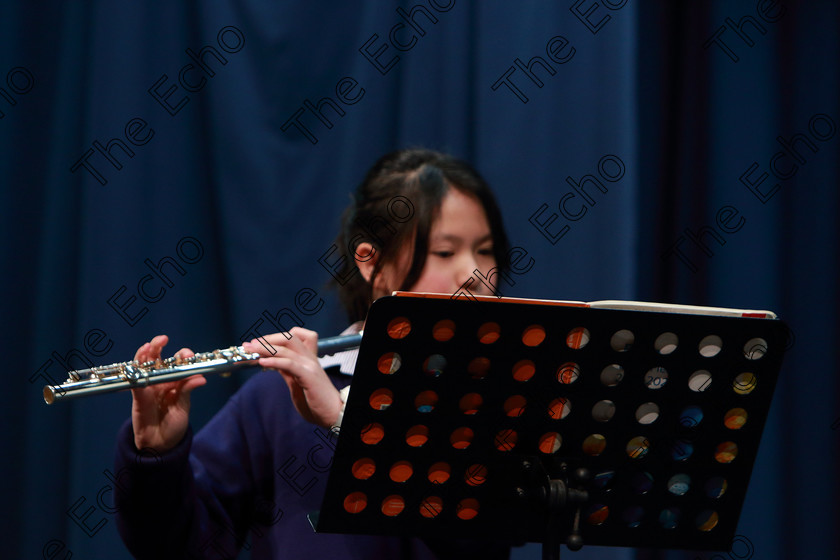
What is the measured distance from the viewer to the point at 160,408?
1.07 metres

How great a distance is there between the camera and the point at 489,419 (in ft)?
2.84

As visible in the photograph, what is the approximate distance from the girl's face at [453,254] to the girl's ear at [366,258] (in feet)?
0.14

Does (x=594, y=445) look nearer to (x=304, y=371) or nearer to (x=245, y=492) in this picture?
(x=304, y=371)

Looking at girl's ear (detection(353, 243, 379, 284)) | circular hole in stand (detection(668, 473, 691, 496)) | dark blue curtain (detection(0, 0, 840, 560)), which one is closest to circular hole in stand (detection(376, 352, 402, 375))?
circular hole in stand (detection(668, 473, 691, 496))

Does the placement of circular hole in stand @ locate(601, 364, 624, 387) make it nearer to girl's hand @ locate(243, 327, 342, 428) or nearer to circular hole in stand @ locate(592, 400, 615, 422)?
circular hole in stand @ locate(592, 400, 615, 422)

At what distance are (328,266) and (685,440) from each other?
901mm

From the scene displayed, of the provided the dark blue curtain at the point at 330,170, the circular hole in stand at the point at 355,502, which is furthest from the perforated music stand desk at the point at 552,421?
the dark blue curtain at the point at 330,170

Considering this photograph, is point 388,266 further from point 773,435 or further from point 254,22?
point 773,435

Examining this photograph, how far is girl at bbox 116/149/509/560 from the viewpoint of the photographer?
3.41ft

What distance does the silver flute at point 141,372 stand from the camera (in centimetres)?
99

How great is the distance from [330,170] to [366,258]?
1.27ft

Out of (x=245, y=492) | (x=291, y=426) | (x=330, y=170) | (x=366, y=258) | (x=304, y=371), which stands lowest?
(x=245, y=492)

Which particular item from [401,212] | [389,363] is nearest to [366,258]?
[401,212]

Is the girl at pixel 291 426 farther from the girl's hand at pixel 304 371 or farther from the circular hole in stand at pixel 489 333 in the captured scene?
the circular hole in stand at pixel 489 333
